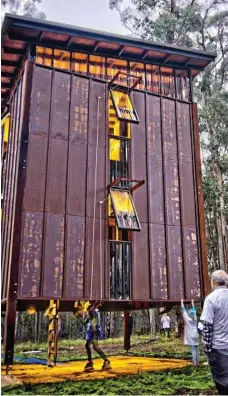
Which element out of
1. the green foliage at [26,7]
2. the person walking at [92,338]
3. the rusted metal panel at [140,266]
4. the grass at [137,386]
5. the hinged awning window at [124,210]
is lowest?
the grass at [137,386]

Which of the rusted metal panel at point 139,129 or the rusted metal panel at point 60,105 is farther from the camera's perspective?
the rusted metal panel at point 139,129

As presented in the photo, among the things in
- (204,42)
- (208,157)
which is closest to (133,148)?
(208,157)

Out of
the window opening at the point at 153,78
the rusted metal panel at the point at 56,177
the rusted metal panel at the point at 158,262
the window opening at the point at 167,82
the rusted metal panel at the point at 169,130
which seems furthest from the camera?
the window opening at the point at 167,82

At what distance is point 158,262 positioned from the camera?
916cm

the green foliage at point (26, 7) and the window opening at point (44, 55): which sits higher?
the green foliage at point (26, 7)

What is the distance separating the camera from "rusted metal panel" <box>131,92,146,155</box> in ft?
31.9

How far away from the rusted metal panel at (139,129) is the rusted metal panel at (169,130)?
22.8 inches

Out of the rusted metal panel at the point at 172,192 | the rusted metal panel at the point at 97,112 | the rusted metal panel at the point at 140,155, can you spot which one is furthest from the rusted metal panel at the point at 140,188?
the rusted metal panel at the point at 97,112

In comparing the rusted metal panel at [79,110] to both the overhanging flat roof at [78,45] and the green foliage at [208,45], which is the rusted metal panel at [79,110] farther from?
the green foliage at [208,45]

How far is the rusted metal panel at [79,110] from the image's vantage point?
9109mm

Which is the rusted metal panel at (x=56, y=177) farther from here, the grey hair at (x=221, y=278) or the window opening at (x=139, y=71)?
the grey hair at (x=221, y=278)

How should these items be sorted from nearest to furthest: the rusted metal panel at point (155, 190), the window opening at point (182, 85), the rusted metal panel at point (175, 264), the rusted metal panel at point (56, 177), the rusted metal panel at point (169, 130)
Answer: the rusted metal panel at point (56, 177), the rusted metal panel at point (175, 264), the rusted metal panel at point (155, 190), the rusted metal panel at point (169, 130), the window opening at point (182, 85)

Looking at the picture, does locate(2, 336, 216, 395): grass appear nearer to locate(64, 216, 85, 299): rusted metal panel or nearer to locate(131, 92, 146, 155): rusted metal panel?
locate(64, 216, 85, 299): rusted metal panel

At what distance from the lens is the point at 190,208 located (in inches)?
393
